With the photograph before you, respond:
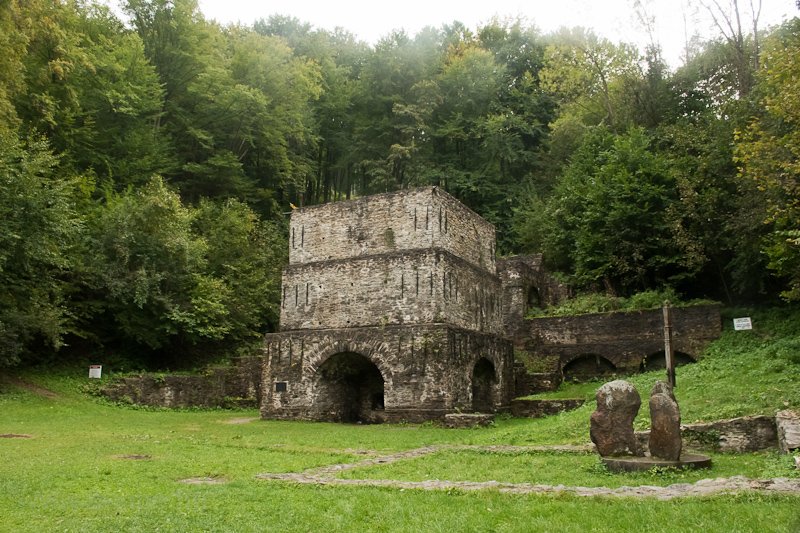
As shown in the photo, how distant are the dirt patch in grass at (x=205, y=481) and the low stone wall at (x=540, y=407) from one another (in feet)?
41.1

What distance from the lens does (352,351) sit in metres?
20.9

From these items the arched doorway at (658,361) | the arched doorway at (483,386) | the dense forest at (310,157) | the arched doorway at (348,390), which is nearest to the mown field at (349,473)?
the arched doorway at (348,390)

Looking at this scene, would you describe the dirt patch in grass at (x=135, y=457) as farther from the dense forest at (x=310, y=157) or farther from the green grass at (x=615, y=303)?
the green grass at (x=615, y=303)

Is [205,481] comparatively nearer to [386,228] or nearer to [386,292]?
[386,292]

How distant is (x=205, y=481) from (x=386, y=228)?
45.3 feet

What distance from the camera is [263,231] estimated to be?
34.4 m

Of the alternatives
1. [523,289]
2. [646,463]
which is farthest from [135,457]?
Result: [523,289]

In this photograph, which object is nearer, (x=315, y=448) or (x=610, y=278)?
(x=315, y=448)

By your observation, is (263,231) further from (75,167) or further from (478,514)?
(478,514)

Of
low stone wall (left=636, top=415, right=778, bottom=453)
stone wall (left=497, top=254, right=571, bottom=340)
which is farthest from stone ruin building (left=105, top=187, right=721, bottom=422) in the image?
low stone wall (left=636, top=415, right=778, bottom=453)

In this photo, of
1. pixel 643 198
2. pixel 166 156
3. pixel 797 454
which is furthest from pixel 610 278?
pixel 166 156

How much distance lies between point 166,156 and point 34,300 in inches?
511

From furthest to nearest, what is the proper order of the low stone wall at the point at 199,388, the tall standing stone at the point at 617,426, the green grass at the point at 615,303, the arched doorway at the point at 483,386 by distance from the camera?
the green grass at the point at 615,303 → the low stone wall at the point at 199,388 → the arched doorway at the point at 483,386 → the tall standing stone at the point at 617,426

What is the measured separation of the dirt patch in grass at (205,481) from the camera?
9297 millimetres
